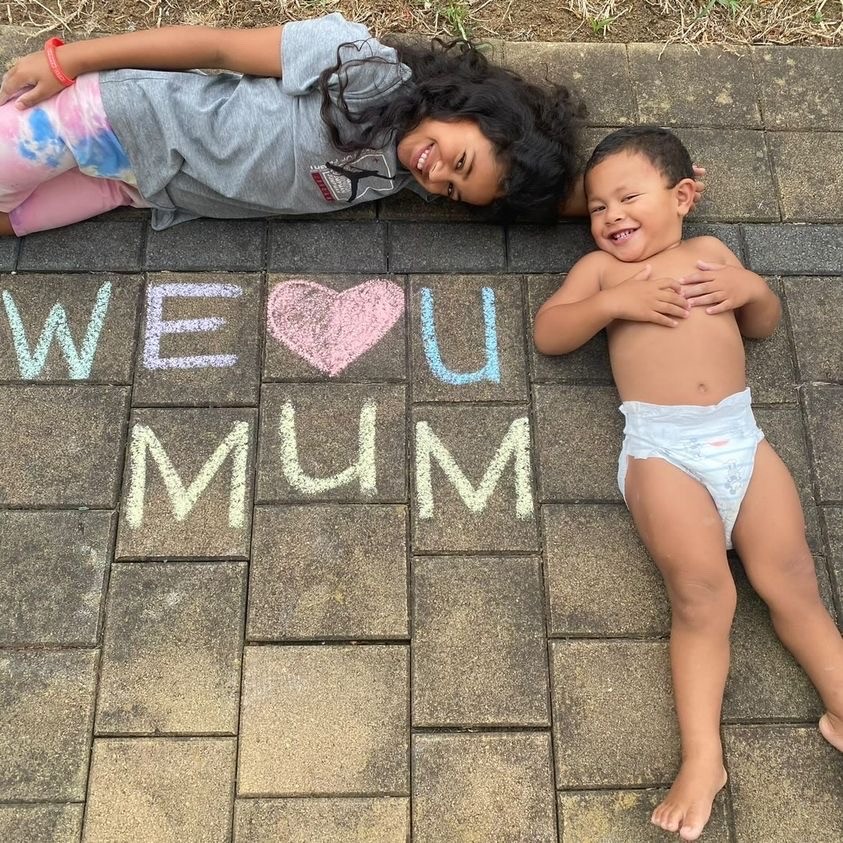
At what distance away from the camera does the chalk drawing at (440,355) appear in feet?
8.77

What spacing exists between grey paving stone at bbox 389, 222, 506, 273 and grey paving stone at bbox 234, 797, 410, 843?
1.74 metres

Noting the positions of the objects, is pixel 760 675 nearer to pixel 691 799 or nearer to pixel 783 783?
pixel 783 783

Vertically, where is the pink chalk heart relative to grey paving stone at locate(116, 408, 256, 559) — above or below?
above

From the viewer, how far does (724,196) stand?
2988mm

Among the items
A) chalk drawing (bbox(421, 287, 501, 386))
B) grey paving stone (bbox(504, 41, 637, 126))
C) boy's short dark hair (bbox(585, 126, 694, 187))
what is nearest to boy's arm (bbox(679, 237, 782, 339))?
boy's short dark hair (bbox(585, 126, 694, 187))

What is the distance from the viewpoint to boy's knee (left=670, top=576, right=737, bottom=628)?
2291 millimetres

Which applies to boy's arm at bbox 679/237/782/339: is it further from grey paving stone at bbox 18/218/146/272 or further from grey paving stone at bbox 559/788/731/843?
grey paving stone at bbox 18/218/146/272

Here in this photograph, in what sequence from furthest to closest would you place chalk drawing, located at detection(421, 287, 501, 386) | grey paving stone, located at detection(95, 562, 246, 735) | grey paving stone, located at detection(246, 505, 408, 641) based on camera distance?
chalk drawing, located at detection(421, 287, 501, 386) < grey paving stone, located at detection(246, 505, 408, 641) < grey paving stone, located at detection(95, 562, 246, 735)

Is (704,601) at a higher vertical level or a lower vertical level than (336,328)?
lower

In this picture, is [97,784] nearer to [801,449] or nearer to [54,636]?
[54,636]

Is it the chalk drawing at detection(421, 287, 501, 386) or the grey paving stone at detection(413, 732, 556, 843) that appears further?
the chalk drawing at detection(421, 287, 501, 386)

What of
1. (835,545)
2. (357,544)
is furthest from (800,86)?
(357,544)

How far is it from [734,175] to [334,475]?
1.91m

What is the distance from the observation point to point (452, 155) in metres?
2.55
